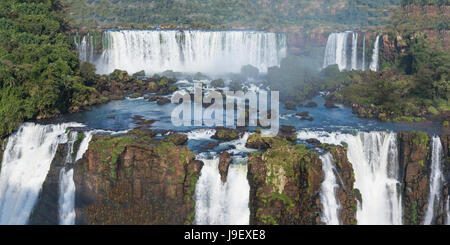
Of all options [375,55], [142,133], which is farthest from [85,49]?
[375,55]

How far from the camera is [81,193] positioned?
17.1 metres

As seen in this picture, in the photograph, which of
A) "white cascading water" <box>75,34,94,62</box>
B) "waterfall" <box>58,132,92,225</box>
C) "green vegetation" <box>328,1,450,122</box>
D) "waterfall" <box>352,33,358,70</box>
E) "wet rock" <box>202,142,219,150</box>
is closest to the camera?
"waterfall" <box>58,132,92,225</box>

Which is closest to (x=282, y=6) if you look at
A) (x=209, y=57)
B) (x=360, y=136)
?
(x=209, y=57)

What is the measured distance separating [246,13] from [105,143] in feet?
159

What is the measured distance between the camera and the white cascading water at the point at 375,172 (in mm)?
18031

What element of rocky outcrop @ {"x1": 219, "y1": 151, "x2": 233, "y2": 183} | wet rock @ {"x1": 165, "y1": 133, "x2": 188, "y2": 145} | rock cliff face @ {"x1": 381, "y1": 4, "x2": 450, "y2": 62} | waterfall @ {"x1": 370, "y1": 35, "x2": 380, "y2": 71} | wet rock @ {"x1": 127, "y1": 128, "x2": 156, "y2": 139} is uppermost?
rock cliff face @ {"x1": 381, "y1": 4, "x2": 450, "y2": 62}

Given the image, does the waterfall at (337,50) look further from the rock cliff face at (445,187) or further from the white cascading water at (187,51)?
the rock cliff face at (445,187)

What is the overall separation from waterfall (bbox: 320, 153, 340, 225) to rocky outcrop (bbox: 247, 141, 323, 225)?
0.26 m

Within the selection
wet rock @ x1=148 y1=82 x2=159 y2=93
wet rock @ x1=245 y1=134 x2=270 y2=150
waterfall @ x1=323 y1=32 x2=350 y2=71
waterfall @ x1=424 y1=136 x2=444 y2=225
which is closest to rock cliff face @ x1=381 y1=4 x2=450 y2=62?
waterfall @ x1=323 y1=32 x2=350 y2=71

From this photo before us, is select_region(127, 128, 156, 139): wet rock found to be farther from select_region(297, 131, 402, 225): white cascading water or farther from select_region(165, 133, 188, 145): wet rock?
select_region(297, 131, 402, 225): white cascading water

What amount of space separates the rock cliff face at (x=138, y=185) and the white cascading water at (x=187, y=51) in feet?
61.5

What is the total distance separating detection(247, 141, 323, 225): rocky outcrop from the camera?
50.5ft

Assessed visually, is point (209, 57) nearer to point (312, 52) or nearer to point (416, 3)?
point (312, 52)

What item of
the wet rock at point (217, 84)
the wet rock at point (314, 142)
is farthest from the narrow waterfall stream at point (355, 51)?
the wet rock at point (314, 142)
